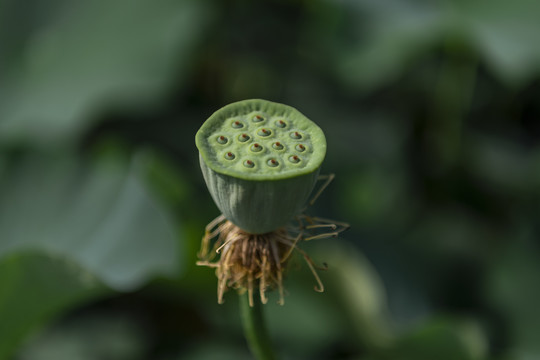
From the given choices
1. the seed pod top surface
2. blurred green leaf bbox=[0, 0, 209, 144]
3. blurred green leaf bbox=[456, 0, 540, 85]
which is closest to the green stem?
the seed pod top surface

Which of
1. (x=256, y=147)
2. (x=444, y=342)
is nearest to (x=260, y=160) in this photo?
(x=256, y=147)

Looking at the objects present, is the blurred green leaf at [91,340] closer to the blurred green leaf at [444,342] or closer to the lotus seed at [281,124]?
the blurred green leaf at [444,342]

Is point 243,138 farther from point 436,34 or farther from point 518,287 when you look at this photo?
point 436,34

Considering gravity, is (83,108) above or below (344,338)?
above

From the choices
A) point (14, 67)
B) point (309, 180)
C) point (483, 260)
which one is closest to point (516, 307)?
point (483, 260)

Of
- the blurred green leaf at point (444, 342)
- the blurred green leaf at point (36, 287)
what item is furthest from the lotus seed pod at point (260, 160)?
the blurred green leaf at point (444, 342)

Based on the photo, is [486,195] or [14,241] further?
[486,195]

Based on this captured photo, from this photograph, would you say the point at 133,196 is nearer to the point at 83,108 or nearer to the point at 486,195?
the point at 83,108
